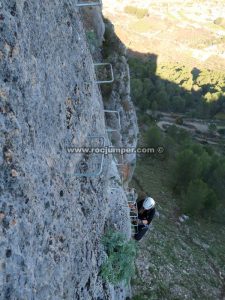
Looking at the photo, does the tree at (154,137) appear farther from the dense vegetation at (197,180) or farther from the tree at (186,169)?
the tree at (186,169)

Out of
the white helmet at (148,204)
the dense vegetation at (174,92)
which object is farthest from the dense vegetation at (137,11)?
the white helmet at (148,204)

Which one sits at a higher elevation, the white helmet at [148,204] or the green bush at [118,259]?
the green bush at [118,259]

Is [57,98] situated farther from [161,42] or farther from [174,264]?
[161,42]

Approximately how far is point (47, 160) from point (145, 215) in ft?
27.0

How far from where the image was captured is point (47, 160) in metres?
6.24

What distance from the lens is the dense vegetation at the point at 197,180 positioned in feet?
140

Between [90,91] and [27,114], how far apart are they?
3.34 m

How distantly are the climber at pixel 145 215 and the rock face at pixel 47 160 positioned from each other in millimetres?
4568

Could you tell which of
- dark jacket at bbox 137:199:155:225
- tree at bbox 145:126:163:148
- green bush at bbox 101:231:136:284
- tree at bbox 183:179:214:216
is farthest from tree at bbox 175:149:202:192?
green bush at bbox 101:231:136:284

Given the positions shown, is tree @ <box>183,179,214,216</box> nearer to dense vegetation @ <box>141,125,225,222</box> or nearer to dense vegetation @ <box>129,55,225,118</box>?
dense vegetation @ <box>141,125,225,222</box>

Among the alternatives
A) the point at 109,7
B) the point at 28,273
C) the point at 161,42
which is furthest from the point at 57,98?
the point at 109,7

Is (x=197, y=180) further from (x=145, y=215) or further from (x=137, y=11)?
(x=137, y=11)

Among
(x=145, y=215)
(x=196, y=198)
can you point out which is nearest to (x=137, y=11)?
(x=196, y=198)

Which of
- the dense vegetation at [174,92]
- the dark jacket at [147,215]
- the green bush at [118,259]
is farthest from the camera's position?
the dense vegetation at [174,92]
